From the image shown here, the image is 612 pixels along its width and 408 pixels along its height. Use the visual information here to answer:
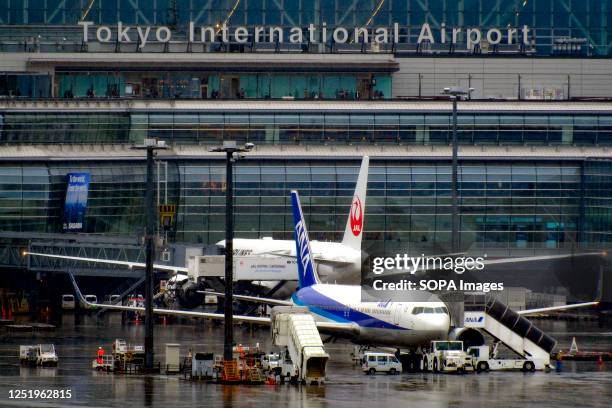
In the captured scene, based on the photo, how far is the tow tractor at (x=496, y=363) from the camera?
332 feet

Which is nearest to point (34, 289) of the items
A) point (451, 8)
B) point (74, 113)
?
point (74, 113)

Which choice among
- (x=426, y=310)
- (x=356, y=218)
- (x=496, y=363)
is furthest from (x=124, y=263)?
(x=496, y=363)

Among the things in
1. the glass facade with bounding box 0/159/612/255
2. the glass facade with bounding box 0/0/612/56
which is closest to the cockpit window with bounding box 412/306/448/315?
the glass facade with bounding box 0/159/612/255

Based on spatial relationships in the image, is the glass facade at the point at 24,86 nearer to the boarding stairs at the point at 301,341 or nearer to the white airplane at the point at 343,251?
the white airplane at the point at 343,251

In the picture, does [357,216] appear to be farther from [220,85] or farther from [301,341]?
[301,341]

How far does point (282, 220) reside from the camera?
180 metres

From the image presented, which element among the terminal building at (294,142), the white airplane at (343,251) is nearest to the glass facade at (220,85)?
the terminal building at (294,142)

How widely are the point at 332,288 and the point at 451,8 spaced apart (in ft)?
292

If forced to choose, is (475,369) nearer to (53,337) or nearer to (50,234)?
(53,337)

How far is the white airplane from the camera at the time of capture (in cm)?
14775

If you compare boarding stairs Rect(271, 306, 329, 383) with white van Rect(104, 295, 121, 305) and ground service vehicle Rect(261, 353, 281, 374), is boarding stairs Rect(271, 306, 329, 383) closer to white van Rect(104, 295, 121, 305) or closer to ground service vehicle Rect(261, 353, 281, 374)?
ground service vehicle Rect(261, 353, 281, 374)

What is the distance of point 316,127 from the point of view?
180 m

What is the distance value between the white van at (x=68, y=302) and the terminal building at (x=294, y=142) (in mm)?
6741

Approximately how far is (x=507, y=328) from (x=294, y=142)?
78.8 meters
